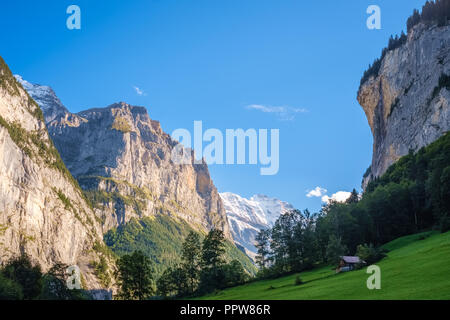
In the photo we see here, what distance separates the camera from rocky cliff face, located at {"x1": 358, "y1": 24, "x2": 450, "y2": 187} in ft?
453

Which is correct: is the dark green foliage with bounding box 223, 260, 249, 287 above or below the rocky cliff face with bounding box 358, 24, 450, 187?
below

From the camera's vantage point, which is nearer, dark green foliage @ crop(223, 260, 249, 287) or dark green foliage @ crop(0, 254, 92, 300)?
dark green foliage @ crop(0, 254, 92, 300)

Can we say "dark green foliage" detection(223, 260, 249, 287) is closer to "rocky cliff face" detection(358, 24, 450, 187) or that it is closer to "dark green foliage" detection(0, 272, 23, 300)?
"dark green foliage" detection(0, 272, 23, 300)

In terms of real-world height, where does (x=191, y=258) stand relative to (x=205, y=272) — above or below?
above

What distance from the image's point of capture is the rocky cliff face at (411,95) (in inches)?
5433

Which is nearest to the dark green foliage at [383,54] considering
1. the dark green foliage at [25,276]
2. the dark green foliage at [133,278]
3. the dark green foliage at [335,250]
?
the dark green foliage at [335,250]

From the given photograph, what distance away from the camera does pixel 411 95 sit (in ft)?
514

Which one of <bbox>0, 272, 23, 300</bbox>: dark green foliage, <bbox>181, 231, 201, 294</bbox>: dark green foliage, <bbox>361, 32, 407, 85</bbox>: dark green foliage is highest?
<bbox>361, 32, 407, 85</bbox>: dark green foliage

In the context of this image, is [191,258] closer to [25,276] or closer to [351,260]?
[351,260]

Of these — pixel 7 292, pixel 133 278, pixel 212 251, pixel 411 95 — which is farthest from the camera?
pixel 411 95

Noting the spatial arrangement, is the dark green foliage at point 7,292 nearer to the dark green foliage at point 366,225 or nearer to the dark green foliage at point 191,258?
the dark green foliage at point 191,258

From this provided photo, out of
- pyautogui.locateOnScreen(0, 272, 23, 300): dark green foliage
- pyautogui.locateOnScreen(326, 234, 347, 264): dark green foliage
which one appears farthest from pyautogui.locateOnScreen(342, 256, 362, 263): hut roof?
pyautogui.locateOnScreen(0, 272, 23, 300): dark green foliage

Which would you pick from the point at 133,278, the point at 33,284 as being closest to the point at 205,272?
the point at 133,278
